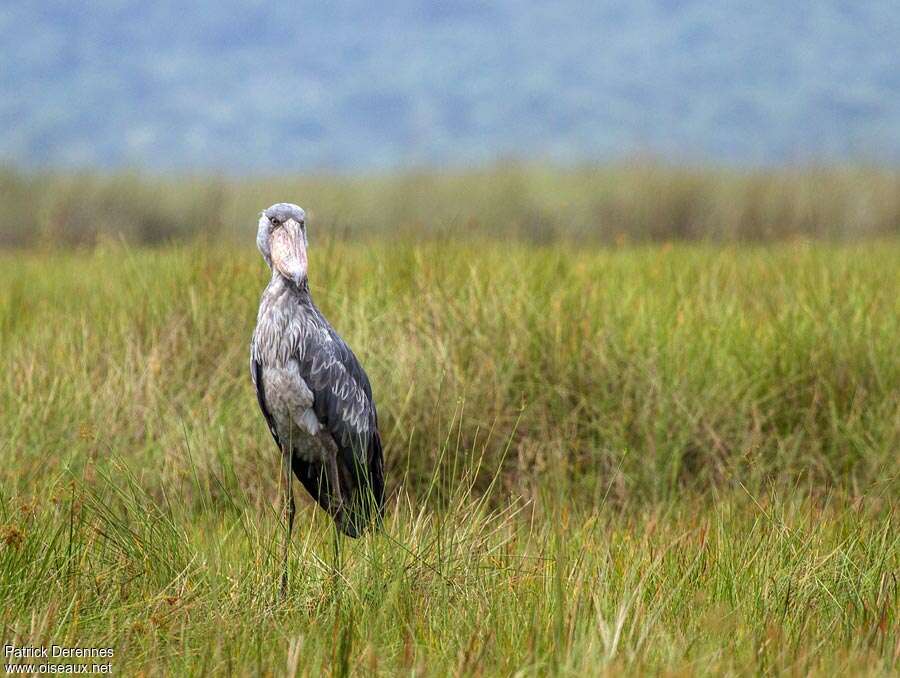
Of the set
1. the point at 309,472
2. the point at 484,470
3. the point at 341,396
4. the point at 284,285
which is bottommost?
the point at 484,470

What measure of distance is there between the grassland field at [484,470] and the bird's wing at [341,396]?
0.28 metres

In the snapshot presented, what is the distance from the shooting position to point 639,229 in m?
13.8

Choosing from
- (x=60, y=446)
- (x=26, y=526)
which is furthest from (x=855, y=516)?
(x=60, y=446)

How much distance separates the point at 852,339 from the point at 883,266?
2869 millimetres

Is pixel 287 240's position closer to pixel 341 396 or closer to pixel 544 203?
pixel 341 396

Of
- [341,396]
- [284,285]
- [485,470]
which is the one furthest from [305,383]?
[485,470]

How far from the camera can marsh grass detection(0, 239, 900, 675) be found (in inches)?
117

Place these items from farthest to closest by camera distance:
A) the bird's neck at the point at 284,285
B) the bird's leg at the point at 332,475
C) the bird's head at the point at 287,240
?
the bird's leg at the point at 332,475 → the bird's neck at the point at 284,285 → the bird's head at the point at 287,240

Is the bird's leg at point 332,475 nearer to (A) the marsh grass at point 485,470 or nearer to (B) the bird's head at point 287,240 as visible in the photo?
(A) the marsh grass at point 485,470

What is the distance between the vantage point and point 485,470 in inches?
205

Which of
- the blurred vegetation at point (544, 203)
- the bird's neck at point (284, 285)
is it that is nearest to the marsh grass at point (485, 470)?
the bird's neck at point (284, 285)

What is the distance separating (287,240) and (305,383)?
503mm

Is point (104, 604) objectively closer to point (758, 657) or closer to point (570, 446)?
point (758, 657)

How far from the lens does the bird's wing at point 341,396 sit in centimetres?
370
